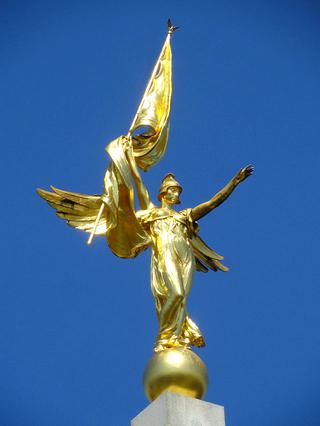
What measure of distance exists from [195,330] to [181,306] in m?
0.40

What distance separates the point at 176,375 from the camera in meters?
16.5

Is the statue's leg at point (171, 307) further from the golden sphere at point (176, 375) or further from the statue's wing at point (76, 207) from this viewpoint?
the statue's wing at point (76, 207)

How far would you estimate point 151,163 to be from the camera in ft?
65.5

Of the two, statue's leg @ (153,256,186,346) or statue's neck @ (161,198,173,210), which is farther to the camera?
statue's neck @ (161,198,173,210)

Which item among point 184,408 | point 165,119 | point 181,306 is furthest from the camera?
point 165,119

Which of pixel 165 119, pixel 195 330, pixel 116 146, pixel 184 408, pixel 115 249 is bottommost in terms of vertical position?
pixel 184 408

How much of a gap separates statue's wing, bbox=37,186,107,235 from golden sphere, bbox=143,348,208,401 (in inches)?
115

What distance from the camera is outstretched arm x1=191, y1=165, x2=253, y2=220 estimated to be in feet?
62.2

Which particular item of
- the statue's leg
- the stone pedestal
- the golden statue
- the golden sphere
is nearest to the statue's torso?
the golden statue

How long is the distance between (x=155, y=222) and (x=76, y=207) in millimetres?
1295

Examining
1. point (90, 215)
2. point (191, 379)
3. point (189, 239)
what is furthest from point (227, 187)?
point (191, 379)

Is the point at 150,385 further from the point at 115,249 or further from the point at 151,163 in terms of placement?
the point at 151,163

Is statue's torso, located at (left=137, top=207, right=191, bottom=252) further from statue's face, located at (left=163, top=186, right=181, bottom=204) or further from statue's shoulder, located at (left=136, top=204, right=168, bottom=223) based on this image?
statue's face, located at (left=163, top=186, right=181, bottom=204)

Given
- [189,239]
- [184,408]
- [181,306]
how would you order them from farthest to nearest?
[189,239] → [181,306] → [184,408]
